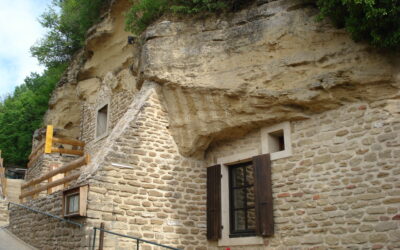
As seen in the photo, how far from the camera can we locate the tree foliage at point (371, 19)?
6445 millimetres

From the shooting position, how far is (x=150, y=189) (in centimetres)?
855

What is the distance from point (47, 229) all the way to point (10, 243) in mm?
1573

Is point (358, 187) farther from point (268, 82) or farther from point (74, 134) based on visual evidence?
point (74, 134)

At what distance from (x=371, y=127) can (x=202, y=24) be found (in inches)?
168

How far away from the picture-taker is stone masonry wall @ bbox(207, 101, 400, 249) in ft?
21.4

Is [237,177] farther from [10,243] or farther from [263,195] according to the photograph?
[10,243]

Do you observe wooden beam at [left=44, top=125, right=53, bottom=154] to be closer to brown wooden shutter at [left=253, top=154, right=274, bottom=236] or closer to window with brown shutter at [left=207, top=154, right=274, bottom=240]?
window with brown shutter at [left=207, top=154, right=274, bottom=240]

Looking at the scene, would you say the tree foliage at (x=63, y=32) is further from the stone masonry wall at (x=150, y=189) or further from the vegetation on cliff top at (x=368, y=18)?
the vegetation on cliff top at (x=368, y=18)

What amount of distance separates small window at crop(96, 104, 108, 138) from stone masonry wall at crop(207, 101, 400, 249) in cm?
669

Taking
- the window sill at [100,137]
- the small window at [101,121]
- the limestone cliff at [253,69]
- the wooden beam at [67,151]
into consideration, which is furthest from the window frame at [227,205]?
the wooden beam at [67,151]

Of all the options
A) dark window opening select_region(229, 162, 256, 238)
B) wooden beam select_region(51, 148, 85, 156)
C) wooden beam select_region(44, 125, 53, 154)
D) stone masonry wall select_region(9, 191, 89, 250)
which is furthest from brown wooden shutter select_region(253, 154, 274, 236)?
wooden beam select_region(44, 125, 53, 154)

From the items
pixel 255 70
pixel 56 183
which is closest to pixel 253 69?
pixel 255 70

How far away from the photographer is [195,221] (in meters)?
9.00

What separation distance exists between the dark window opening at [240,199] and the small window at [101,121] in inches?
210
